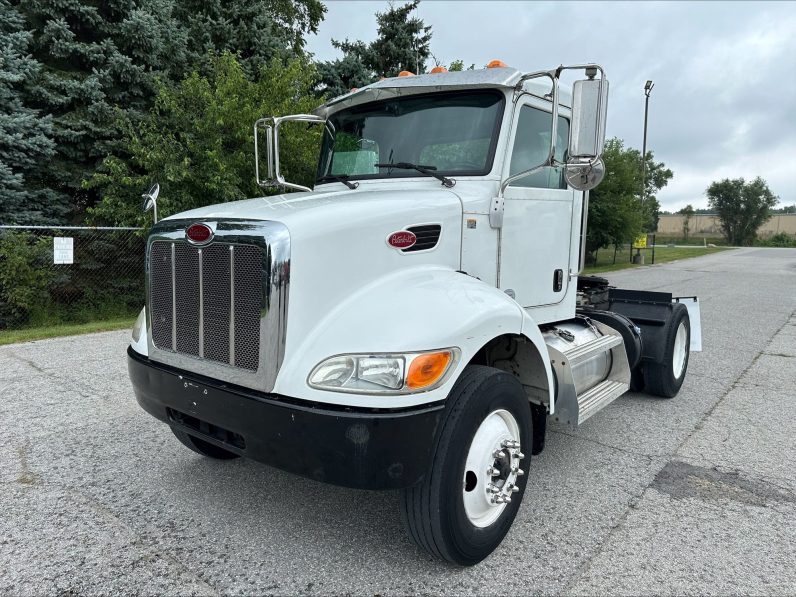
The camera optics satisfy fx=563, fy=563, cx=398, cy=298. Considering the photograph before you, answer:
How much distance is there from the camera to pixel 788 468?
153 inches

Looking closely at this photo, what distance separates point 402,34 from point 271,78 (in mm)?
7528

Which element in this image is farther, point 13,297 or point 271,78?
point 271,78

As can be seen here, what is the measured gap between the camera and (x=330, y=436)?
2.28 m

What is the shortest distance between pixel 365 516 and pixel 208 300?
58.9 inches

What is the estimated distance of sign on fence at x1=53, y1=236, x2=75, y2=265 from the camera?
30.2ft

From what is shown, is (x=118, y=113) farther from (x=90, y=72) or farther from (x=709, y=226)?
(x=709, y=226)

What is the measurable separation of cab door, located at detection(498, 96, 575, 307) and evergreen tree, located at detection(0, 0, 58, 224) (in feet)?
30.5

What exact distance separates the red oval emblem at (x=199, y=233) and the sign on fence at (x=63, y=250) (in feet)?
25.8

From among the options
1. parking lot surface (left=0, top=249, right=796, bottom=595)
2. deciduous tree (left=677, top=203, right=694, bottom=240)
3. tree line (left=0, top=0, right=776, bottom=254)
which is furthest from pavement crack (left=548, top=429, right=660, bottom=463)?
deciduous tree (left=677, top=203, right=694, bottom=240)

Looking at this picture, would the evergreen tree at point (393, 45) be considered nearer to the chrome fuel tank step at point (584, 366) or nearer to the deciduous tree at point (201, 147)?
the deciduous tree at point (201, 147)

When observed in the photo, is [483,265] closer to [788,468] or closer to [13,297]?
[788,468]

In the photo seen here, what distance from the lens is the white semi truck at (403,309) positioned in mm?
2357

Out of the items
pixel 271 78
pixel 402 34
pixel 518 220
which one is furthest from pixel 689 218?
pixel 518 220

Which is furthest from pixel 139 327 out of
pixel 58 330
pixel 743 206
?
pixel 743 206
